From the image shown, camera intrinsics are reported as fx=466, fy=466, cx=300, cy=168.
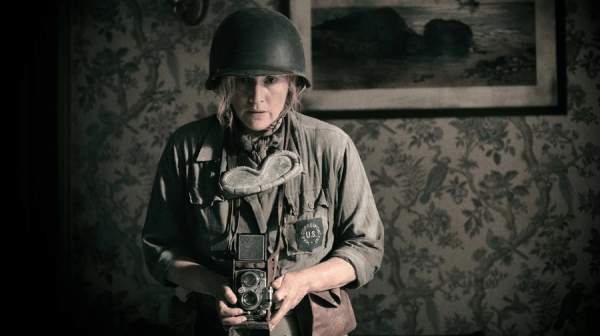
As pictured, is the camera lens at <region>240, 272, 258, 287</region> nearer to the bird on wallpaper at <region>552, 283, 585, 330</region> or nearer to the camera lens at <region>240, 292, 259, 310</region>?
the camera lens at <region>240, 292, 259, 310</region>

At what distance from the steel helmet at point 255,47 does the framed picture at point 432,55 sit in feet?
2.44

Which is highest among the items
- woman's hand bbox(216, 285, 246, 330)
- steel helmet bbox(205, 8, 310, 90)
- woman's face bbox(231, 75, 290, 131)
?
steel helmet bbox(205, 8, 310, 90)

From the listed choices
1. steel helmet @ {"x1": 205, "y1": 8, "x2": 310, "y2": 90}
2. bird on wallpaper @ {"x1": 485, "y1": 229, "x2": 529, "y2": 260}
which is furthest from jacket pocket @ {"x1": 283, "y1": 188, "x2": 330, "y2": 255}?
bird on wallpaper @ {"x1": 485, "y1": 229, "x2": 529, "y2": 260}

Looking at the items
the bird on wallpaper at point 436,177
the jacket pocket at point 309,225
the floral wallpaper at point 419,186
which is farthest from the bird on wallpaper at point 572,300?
the jacket pocket at point 309,225

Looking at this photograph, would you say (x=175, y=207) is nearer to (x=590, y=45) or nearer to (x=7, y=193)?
(x=7, y=193)

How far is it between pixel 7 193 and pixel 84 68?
0.60 meters

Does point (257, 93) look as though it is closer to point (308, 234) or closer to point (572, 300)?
point (308, 234)

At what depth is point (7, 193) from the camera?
1.84 meters

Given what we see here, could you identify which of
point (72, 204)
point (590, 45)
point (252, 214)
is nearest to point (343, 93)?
point (252, 214)

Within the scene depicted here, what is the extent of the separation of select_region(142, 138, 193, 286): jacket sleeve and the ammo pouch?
34cm

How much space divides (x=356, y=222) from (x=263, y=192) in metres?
0.26

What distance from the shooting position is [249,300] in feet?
3.43

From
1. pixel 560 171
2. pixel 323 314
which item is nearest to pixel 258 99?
pixel 323 314

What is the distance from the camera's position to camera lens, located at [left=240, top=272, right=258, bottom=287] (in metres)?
1.04
